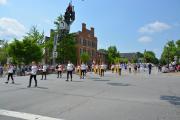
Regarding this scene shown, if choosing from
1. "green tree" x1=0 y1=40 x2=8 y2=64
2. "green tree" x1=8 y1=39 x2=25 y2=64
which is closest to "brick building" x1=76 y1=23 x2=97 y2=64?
"green tree" x1=0 y1=40 x2=8 y2=64

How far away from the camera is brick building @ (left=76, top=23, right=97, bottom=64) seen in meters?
82.2

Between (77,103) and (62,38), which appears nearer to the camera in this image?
(77,103)

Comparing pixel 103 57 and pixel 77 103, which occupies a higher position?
pixel 103 57

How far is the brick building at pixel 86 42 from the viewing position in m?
82.2

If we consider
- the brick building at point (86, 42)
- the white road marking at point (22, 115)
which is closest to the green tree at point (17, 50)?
the brick building at point (86, 42)

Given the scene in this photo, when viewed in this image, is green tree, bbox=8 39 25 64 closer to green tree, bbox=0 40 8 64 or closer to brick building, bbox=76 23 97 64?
brick building, bbox=76 23 97 64

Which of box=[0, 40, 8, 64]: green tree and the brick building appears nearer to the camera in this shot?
the brick building

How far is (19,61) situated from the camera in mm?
56219

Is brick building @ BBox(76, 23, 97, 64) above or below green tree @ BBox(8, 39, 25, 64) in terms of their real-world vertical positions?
above

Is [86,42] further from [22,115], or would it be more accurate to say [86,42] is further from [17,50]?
[22,115]

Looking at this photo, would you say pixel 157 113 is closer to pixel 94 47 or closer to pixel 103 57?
pixel 94 47

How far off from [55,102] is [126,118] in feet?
11.8

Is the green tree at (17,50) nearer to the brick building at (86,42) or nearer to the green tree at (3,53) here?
the brick building at (86,42)

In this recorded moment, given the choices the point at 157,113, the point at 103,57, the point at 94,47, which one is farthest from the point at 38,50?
the point at 157,113
